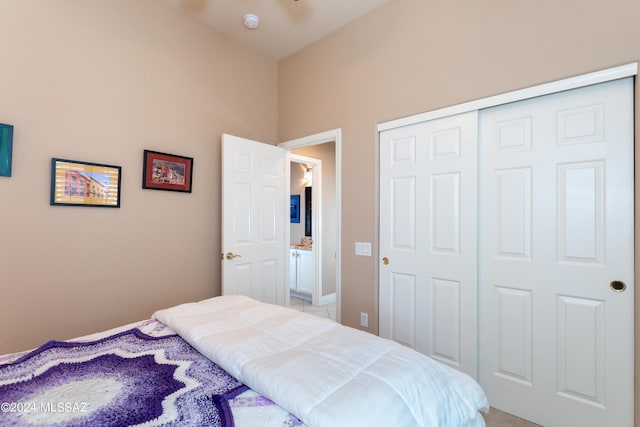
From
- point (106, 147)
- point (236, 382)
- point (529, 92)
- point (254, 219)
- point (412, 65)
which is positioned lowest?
point (236, 382)

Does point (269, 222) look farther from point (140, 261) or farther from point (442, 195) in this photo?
point (442, 195)

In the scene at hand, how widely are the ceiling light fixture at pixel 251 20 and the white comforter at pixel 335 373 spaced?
2.46 metres

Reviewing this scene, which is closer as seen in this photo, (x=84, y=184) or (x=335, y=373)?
(x=335, y=373)

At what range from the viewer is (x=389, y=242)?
8.30 ft

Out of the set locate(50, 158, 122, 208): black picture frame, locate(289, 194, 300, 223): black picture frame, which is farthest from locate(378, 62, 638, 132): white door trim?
locate(289, 194, 300, 223): black picture frame

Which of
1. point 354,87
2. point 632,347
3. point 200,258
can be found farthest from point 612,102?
point 200,258

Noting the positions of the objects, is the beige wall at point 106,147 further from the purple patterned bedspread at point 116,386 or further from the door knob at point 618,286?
the door knob at point 618,286

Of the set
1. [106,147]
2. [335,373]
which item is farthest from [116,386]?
[106,147]

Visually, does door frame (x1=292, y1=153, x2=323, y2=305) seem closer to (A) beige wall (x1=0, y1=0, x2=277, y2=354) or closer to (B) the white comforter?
(A) beige wall (x1=0, y1=0, x2=277, y2=354)

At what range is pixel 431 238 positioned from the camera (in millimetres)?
2303

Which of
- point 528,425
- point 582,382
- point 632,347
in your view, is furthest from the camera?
point 528,425

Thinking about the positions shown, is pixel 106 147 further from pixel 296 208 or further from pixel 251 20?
pixel 296 208

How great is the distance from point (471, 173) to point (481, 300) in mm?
870

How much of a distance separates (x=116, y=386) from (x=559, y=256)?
2255mm
